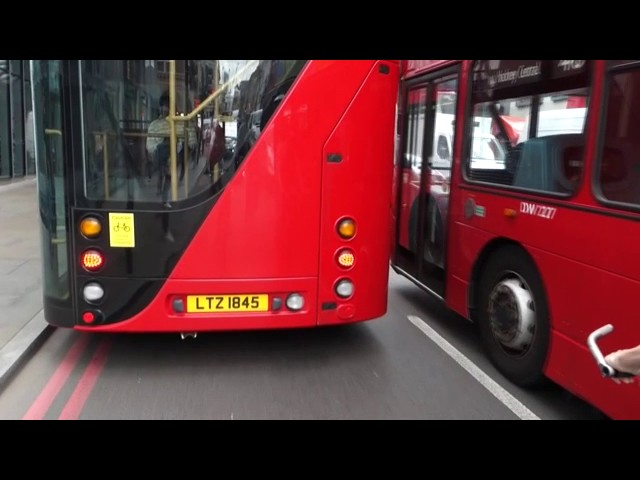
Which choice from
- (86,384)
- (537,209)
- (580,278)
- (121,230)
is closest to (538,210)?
(537,209)

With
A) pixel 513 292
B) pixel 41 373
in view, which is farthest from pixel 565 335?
pixel 41 373

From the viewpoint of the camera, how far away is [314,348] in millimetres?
4949

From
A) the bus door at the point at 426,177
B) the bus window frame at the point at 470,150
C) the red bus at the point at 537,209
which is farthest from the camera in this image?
the bus door at the point at 426,177

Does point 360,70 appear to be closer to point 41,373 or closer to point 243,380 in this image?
point 243,380

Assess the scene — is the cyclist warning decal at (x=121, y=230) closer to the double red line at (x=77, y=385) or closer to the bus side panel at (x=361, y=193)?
the double red line at (x=77, y=385)

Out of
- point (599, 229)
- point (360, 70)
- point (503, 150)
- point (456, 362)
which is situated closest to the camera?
point (599, 229)

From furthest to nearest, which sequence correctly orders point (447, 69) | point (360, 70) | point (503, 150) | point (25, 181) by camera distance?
point (25, 181), point (447, 69), point (503, 150), point (360, 70)

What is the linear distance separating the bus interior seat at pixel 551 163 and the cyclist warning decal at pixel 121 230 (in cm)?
275

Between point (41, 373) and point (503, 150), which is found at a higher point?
point (503, 150)

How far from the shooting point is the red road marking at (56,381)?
3754 mm

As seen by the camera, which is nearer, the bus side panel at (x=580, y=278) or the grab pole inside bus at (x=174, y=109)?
the bus side panel at (x=580, y=278)

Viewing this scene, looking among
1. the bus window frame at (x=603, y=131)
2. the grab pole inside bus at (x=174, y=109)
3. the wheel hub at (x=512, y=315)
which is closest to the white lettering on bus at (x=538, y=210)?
the bus window frame at (x=603, y=131)

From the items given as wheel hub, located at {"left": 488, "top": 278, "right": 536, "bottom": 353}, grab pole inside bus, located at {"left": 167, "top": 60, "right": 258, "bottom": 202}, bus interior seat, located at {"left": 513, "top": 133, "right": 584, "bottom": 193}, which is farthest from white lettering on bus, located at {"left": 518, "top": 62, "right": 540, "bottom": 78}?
grab pole inside bus, located at {"left": 167, "top": 60, "right": 258, "bottom": 202}

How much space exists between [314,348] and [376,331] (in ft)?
2.60
